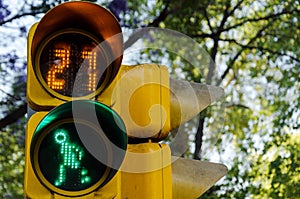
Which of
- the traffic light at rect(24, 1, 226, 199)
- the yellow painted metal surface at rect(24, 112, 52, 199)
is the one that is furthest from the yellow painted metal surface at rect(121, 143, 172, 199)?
the yellow painted metal surface at rect(24, 112, 52, 199)

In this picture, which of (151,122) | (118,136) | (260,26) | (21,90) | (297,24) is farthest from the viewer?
(260,26)

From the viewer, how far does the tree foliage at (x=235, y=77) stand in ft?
32.7

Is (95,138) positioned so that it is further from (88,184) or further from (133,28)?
(133,28)

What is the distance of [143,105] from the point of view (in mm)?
3846

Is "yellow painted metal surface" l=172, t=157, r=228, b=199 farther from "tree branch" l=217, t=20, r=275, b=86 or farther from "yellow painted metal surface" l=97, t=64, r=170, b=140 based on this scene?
"tree branch" l=217, t=20, r=275, b=86

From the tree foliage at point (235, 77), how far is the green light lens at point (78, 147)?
6.21 meters

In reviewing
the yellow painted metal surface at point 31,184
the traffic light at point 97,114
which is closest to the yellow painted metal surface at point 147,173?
the traffic light at point 97,114

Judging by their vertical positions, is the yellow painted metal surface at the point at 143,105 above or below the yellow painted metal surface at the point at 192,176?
above

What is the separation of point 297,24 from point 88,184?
392 inches

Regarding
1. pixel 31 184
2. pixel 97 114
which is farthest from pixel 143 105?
pixel 31 184

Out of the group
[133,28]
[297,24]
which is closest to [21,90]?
[133,28]

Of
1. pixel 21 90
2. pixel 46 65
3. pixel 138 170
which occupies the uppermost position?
pixel 46 65

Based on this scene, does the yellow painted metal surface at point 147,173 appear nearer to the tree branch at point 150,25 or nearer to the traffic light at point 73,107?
the traffic light at point 73,107

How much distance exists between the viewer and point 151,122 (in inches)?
152
